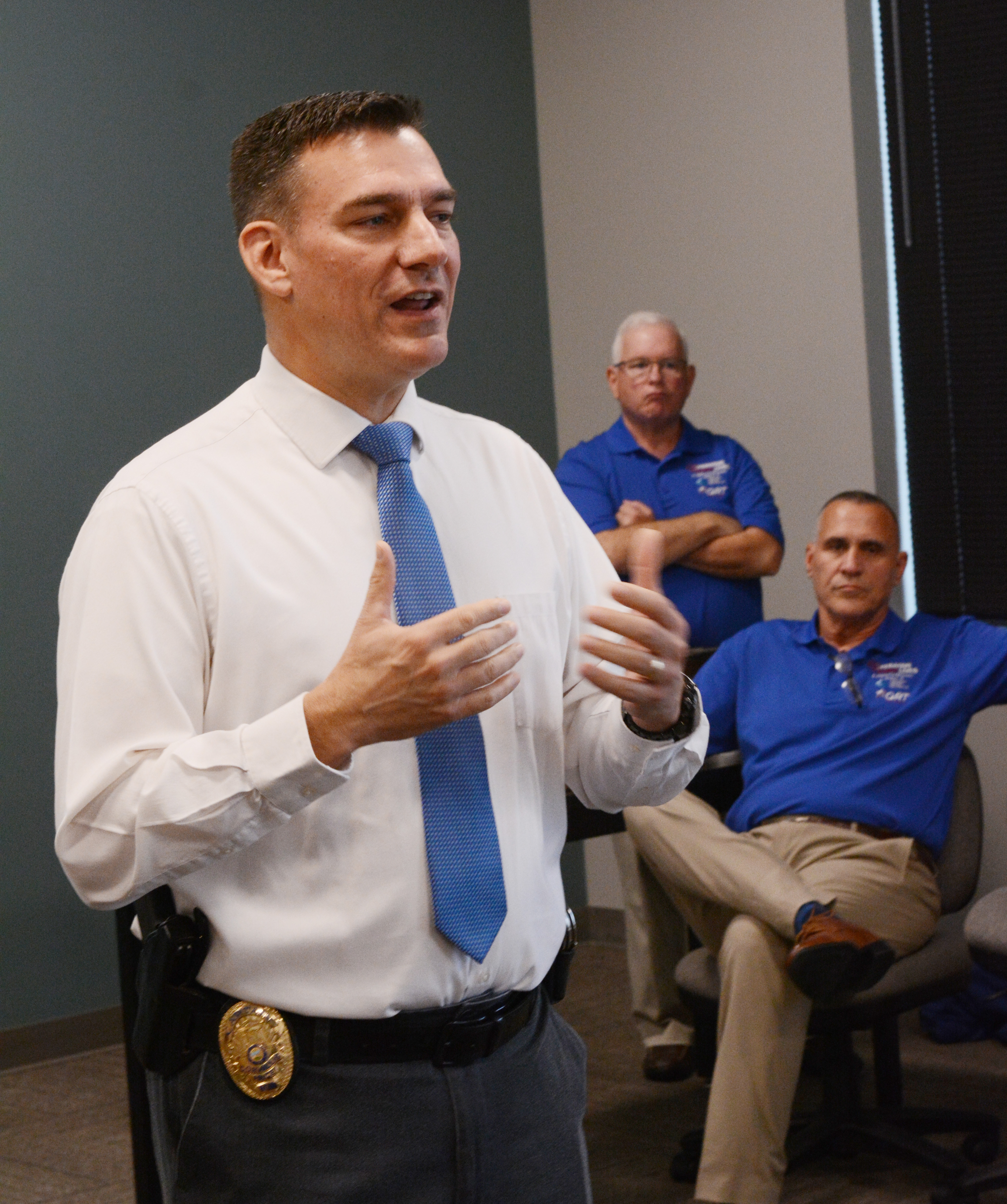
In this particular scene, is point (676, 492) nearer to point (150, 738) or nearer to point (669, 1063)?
point (669, 1063)

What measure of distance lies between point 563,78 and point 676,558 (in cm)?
228

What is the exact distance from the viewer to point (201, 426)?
1.31m

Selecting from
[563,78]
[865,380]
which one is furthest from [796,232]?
[563,78]

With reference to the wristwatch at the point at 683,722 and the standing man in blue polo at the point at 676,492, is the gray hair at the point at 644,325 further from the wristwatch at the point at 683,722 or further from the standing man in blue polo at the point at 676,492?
the wristwatch at the point at 683,722

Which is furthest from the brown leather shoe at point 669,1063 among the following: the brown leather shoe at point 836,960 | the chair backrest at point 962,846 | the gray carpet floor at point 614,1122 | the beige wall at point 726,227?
the beige wall at point 726,227

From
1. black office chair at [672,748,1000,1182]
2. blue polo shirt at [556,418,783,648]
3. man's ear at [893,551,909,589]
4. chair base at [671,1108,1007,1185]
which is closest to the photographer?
black office chair at [672,748,1000,1182]

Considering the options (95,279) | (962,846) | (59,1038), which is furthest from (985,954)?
(95,279)

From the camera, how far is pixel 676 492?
4.05 m

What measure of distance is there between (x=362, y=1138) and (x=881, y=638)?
2.38 m

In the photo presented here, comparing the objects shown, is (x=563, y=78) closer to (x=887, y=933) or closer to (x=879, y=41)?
(x=879, y=41)

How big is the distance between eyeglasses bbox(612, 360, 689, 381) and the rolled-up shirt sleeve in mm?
3003

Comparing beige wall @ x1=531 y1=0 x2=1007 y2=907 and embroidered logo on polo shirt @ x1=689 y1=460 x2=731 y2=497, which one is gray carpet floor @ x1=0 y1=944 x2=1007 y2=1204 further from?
embroidered logo on polo shirt @ x1=689 y1=460 x2=731 y2=497

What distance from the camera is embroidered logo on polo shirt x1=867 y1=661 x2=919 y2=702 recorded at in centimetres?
322

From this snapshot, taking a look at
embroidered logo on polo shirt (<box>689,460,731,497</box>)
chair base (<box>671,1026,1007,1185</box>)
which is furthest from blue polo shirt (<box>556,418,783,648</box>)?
chair base (<box>671,1026,1007,1185</box>)
